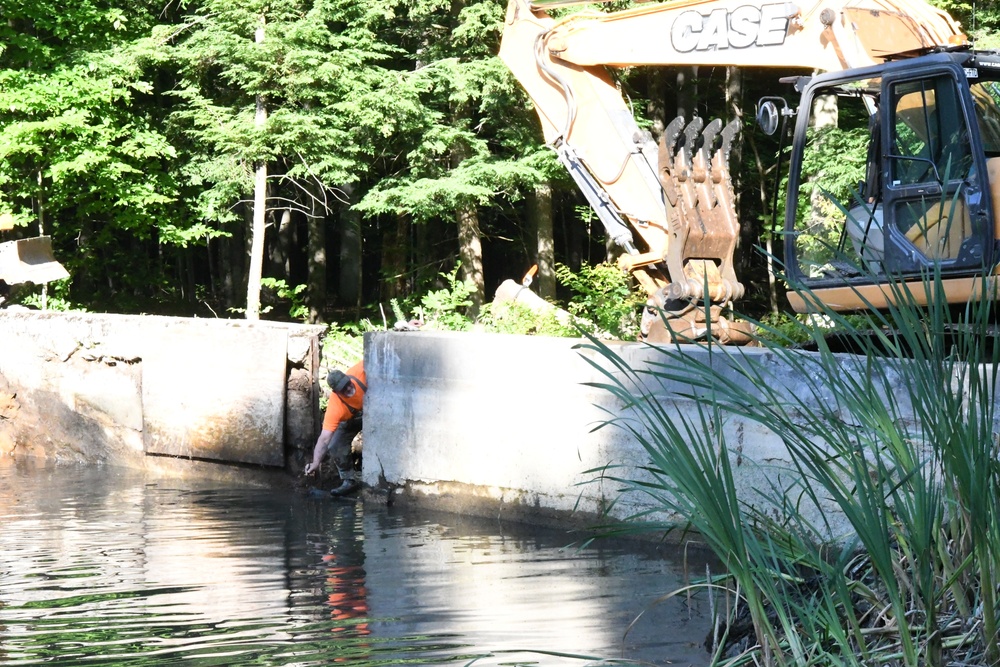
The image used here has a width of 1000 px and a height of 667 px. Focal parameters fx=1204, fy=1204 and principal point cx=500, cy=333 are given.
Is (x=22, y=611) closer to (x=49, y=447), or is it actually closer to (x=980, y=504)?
(x=980, y=504)

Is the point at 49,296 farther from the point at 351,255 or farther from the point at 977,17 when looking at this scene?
the point at 977,17

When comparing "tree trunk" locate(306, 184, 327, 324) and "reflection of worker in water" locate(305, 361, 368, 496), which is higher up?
"tree trunk" locate(306, 184, 327, 324)

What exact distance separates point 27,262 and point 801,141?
1063cm

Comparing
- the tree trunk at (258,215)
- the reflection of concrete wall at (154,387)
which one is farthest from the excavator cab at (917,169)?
the tree trunk at (258,215)

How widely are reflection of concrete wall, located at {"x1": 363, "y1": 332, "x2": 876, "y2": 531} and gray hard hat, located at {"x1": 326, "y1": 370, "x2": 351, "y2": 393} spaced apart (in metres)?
0.26

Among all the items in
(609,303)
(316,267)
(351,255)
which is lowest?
(609,303)

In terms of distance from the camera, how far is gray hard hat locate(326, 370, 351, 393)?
406 inches

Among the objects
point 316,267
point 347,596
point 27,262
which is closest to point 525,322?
point 347,596

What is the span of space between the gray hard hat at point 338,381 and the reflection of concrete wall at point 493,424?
0.26 metres

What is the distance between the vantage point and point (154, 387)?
39.2ft

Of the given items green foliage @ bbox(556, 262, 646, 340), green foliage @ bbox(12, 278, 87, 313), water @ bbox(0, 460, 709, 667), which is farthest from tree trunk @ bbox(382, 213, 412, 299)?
water @ bbox(0, 460, 709, 667)

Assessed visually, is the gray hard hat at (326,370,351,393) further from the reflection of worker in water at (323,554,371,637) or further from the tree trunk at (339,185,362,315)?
the tree trunk at (339,185,362,315)

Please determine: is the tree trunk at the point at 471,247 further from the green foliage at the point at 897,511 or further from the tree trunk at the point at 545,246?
the green foliage at the point at 897,511

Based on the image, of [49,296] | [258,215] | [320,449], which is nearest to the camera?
[320,449]
